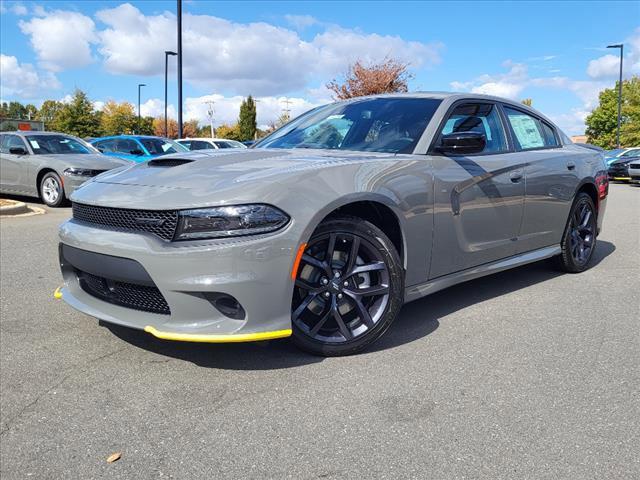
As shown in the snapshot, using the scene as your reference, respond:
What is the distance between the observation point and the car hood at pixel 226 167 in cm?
293

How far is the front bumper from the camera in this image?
8.85ft

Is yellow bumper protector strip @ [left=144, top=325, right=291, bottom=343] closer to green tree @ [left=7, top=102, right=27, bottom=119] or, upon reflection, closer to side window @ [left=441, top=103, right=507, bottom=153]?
side window @ [left=441, top=103, right=507, bottom=153]

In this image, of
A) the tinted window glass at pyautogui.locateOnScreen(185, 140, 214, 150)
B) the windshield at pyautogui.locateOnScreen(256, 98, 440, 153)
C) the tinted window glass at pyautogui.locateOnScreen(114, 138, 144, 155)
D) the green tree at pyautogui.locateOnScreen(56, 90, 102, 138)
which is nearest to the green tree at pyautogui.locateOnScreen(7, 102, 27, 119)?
the green tree at pyautogui.locateOnScreen(56, 90, 102, 138)

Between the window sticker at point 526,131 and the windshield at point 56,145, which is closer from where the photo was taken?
the window sticker at point 526,131

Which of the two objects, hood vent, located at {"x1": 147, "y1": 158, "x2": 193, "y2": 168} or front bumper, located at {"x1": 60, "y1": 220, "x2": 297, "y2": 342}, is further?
hood vent, located at {"x1": 147, "y1": 158, "x2": 193, "y2": 168}

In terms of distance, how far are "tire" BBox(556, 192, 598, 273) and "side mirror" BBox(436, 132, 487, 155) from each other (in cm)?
195

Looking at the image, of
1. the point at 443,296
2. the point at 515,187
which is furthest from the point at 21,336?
the point at 515,187

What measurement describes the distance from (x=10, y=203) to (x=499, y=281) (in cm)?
858

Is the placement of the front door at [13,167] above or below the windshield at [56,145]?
below

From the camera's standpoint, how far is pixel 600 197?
5.65 metres

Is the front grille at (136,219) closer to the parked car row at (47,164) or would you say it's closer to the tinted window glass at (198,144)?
the parked car row at (47,164)

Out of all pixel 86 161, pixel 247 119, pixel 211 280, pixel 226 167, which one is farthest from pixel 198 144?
pixel 247 119

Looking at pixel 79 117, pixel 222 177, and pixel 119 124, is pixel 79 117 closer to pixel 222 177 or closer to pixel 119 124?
pixel 119 124

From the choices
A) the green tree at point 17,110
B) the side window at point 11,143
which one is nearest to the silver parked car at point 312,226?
the side window at point 11,143
